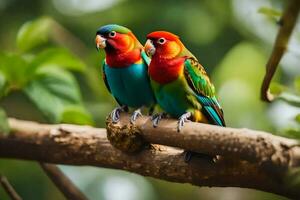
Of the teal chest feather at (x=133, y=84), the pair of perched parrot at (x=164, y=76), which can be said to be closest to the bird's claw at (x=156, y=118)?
the pair of perched parrot at (x=164, y=76)

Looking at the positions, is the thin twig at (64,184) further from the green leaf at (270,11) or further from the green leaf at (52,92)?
the green leaf at (270,11)

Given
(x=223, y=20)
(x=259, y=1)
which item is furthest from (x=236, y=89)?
A: (x=223, y=20)

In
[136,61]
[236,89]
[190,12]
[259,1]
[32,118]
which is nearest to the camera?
[136,61]

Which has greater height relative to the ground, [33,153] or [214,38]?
[33,153]

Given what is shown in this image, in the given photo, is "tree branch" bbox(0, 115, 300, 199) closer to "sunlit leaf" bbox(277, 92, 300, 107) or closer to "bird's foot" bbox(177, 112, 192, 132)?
"bird's foot" bbox(177, 112, 192, 132)

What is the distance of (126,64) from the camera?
8.29 ft

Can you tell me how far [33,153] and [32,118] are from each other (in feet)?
6.99

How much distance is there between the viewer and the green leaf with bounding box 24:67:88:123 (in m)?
2.68

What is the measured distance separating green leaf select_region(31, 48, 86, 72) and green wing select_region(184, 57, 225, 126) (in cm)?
55

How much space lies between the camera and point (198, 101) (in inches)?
93.0

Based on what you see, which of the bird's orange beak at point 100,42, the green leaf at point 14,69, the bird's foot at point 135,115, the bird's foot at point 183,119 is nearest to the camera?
the bird's foot at point 183,119

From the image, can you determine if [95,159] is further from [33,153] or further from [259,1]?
[259,1]

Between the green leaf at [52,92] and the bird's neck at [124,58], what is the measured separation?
0.28m

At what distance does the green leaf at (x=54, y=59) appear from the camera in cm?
263
